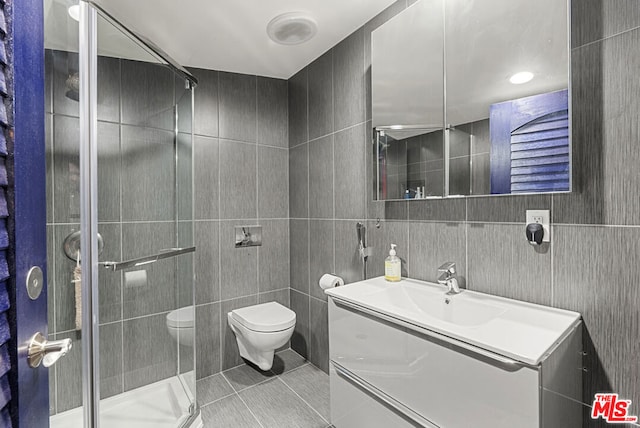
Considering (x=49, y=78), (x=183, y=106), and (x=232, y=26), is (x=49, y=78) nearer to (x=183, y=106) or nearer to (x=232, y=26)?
(x=183, y=106)

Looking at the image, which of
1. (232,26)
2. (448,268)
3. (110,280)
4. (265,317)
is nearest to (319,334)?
(265,317)

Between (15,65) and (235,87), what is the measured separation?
6.54 feet

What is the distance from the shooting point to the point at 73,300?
3.28ft

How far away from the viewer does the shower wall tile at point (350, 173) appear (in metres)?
1.96

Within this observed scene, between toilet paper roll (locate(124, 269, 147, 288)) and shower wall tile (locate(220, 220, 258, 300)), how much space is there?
908 millimetres

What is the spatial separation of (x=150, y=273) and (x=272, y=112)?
5.37 ft

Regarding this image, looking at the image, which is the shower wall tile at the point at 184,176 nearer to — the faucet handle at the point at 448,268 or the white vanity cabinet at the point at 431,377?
the white vanity cabinet at the point at 431,377

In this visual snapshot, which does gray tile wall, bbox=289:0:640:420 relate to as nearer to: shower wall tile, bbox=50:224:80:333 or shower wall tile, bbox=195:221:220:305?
shower wall tile, bbox=195:221:220:305

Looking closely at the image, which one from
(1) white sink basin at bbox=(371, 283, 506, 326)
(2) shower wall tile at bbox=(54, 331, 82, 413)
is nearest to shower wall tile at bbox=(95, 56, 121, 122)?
(2) shower wall tile at bbox=(54, 331, 82, 413)

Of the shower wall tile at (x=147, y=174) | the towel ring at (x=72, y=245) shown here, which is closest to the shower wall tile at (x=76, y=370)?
the towel ring at (x=72, y=245)

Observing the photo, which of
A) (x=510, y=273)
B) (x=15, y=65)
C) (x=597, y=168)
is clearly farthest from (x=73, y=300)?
(x=597, y=168)

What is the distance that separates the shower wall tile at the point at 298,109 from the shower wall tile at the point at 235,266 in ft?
2.62

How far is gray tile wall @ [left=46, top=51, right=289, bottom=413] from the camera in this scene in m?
0.95

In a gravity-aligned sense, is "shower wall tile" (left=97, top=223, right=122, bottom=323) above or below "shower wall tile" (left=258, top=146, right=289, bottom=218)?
below
